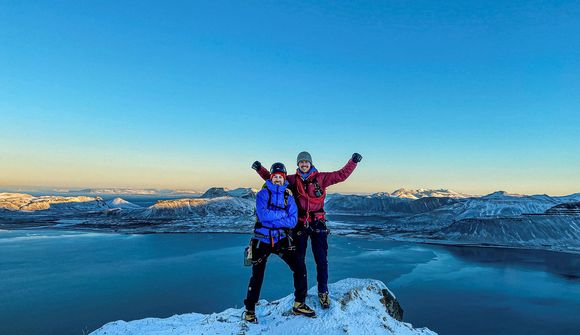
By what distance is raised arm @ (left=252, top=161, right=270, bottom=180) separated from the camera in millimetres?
6246

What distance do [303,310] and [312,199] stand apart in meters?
2.03

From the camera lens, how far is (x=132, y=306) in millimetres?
23094

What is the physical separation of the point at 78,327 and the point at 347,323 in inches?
769

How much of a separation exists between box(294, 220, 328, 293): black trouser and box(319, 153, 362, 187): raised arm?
0.79m

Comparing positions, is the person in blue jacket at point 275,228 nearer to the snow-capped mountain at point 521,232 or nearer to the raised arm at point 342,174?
the raised arm at point 342,174

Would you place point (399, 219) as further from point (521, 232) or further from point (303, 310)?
point (303, 310)

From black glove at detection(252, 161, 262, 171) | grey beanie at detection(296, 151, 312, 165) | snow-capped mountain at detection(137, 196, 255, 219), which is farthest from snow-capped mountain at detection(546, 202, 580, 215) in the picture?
black glove at detection(252, 161, 262, 171)

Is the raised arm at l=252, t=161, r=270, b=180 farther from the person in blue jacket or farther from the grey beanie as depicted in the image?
the grey beanie

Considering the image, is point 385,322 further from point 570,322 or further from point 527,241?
point 527,241

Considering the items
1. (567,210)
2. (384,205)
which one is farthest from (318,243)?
(384,205)

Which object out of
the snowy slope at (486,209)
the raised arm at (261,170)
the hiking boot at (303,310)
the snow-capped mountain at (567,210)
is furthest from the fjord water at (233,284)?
the snowy slope at (486,209)

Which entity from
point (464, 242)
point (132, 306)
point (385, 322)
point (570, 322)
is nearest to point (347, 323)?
point (385, 322)

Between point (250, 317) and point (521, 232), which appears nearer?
point (250, 317)

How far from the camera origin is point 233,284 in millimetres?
30156
